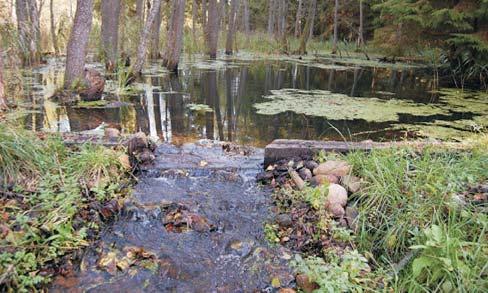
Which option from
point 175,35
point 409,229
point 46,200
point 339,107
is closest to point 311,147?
point 409,229

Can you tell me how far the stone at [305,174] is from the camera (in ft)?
10.6

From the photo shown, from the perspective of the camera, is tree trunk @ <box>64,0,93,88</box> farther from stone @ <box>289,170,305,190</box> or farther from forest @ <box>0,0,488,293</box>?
stone @ <box>289,170,305,190</box>

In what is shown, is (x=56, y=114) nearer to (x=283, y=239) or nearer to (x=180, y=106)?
(x=180, y=106)

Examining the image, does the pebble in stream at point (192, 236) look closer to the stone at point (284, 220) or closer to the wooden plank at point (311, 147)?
the stone at point (284, 220)

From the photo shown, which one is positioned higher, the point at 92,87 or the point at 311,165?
the point at 92,87

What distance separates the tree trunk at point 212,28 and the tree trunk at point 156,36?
6.04ft

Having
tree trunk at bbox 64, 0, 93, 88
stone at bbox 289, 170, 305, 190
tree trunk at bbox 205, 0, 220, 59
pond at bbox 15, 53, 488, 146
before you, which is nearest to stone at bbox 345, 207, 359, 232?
stone at bbox 289, 170, 305, 190

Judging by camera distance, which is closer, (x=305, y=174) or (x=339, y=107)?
(x=305, y=174)

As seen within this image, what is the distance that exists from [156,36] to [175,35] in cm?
245

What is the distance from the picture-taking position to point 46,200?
2439 millimetres

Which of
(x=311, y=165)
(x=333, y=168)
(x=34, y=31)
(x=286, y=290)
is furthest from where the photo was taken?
(x=34, y=31)

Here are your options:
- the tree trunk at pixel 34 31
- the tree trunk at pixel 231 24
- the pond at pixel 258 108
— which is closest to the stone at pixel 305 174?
the pond at pixel 258 108

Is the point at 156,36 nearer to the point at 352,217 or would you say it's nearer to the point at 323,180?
the point at 323,180

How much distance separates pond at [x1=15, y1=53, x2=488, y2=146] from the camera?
16.9ft
